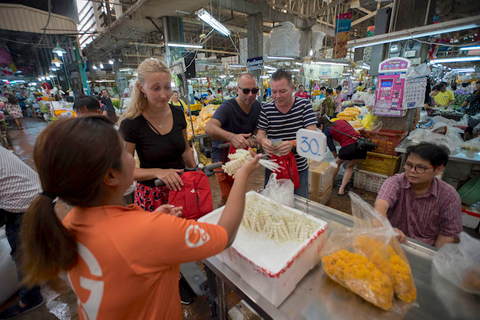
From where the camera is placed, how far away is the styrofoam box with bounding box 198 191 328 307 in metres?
1.03

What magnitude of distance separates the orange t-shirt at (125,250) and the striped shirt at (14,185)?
1635mm

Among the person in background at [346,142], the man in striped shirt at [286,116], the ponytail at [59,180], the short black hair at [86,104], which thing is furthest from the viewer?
the person in background at [346,142]

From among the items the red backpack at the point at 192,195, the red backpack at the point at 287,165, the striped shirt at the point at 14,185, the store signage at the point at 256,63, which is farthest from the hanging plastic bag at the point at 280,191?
the store signage at the point at 256,63

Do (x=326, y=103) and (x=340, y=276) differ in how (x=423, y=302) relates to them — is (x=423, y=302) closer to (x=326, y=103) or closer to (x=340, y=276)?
(x=340, y=276)

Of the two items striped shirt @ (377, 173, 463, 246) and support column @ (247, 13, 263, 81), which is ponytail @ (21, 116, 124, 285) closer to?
striped shirt @ (377, 173, 463, 246)

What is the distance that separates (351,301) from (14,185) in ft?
8.87

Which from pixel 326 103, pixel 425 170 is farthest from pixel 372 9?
pixel 425 170

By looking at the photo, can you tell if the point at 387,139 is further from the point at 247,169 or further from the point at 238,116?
the point at 247,169

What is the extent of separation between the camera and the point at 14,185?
6.30 ft

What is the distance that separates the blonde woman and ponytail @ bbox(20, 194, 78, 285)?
90cm

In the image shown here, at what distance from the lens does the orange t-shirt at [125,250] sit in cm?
77

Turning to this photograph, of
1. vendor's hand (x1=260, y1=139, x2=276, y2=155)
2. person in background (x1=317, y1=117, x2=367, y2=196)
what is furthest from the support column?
vendor's hand (x1=260, y1=139, x2=276, y2=155)

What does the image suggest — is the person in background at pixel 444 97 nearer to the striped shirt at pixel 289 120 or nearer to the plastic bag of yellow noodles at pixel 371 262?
the striped shirt at pixel 289 120

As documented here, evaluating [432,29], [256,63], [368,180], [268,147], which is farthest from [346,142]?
[256,63]
